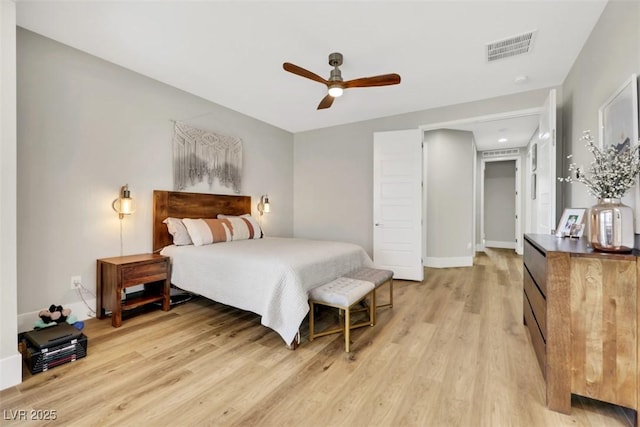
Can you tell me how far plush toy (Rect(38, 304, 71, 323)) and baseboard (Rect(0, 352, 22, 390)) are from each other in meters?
0.57

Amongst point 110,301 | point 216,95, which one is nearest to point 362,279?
point 110,301

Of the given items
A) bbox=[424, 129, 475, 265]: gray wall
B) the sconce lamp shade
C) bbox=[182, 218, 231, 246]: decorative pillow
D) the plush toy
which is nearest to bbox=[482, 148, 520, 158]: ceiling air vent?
bbox=[424, 129, 475, 265]: gray wall

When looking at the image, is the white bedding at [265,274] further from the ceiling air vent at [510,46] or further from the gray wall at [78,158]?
the ceiling air vent at [510,46]

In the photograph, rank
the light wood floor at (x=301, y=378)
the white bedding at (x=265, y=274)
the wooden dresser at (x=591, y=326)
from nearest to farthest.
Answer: the wooden dresser at (x=591, y=326) → the light wood floor at (x=301, y=378) → the white bedding at (x=265, y=274)

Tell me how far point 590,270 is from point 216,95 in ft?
13.5

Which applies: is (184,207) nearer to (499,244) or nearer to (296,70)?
(296,70)

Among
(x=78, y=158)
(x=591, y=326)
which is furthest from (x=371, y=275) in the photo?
(x=78, y=158)

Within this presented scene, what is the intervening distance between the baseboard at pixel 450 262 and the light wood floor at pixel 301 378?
8.13ft

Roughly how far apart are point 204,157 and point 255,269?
7.14 ft

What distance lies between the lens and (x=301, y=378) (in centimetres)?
186

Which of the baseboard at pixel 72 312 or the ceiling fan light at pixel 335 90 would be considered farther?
the ceiling fan light at pixel 335 90

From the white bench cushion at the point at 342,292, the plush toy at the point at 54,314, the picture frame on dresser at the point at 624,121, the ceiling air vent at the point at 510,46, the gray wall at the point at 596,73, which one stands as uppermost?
the ceiling air vent at the point at 510,46

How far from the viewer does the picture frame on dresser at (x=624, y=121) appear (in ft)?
5.46

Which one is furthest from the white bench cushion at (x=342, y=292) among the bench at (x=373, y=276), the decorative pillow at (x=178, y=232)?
the decorative pillow at (x=178, y=232)
